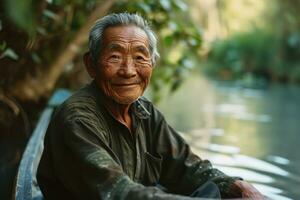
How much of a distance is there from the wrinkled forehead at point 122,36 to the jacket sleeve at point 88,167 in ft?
1.18

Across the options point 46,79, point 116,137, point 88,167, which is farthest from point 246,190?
point 46,79

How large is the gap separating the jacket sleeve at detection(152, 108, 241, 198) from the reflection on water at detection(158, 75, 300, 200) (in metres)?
1.92

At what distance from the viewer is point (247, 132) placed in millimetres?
7703

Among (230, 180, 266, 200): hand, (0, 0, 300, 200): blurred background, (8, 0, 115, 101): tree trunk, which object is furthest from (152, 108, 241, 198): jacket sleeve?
(8, 0, 115, 101): tree trunk

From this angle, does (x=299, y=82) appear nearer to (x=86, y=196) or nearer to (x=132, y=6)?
(x=132, y=6)

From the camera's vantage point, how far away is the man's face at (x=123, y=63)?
2.18 metres

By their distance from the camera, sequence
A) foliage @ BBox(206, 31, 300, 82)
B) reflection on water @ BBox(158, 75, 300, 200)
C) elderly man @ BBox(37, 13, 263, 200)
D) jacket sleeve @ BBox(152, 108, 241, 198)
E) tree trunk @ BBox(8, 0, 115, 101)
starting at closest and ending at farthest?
elderly man @ BBox(37, 13, 263, 200), jacket sleeve @ BBox(152, 108, 241, 198), reflection on water @ BBox(158, 75, 300, 200), tree trunk @ BBox(8, 0, 115, 101), foliage @ BBox(206, 31, 300, 82)

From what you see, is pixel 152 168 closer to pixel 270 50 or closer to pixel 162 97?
pixel 162 97

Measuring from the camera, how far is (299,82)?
1930cm

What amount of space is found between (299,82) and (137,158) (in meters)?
17.9

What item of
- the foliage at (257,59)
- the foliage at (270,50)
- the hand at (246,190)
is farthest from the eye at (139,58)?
the foliage at (257,59)

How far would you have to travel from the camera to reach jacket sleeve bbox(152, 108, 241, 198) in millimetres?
2452

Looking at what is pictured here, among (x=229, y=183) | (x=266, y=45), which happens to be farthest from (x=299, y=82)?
(x=229, y=183)

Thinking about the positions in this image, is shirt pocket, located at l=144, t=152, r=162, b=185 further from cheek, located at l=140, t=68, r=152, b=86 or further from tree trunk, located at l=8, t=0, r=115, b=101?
Result: tree trunk, located at l=8, t=0, r=115, b=101
